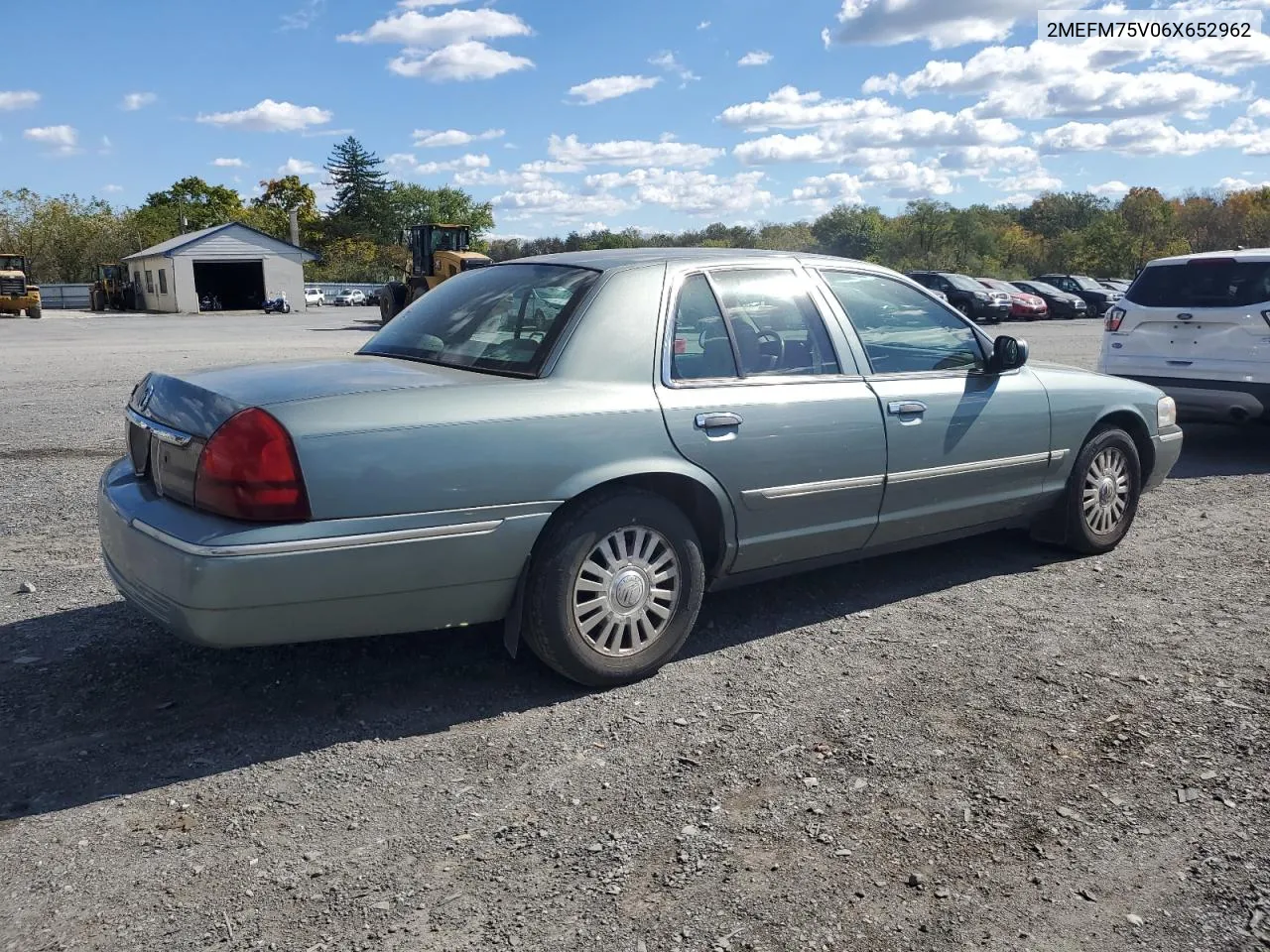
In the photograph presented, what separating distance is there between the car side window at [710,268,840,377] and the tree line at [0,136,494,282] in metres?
75.7

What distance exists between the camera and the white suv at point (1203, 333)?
8.55m

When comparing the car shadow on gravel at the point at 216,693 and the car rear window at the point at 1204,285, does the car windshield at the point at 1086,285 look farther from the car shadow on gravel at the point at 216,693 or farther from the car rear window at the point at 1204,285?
the car shadow on gravel at the point at 216,693

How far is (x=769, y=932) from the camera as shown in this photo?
2617mm

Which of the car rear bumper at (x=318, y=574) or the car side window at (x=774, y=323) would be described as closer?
the car rear bumper at (x=318, y=574)

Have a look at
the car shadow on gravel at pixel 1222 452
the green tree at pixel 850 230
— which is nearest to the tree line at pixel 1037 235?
the green tree at pixel 850 230

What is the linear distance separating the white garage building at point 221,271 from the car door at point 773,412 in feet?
184

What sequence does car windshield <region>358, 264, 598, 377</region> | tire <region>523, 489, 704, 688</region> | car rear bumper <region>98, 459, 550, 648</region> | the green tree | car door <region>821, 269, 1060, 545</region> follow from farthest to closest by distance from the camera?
the green tree < car door <region>821, 269, 1060, 545</region> < car windshield <region>358, 264, 598, 377</region> < tire <region>523, 489, 704, 688</region> < car rear bumper <region>98, 459, 550, 648</region>

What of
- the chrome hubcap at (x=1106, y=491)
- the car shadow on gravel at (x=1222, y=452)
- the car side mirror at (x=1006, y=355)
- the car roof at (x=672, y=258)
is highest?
the car roof at (x=672, y=258)

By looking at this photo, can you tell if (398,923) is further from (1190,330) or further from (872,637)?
(1190,330)

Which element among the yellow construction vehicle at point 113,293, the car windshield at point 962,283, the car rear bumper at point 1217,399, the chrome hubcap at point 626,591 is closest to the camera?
the chrome hubcap at point 626,591

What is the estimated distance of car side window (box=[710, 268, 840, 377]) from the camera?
14.6ft

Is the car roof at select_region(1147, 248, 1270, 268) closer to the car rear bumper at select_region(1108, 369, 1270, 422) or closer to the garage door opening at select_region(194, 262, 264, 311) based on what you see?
the car rear bumper at select_region(1108, 369, 1270, 422)

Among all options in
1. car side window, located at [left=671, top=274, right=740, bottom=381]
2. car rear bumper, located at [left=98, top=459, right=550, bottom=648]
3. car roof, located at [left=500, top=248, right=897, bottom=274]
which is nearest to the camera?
car rear bumper, located at [left=98, top=459, right=550, bottom=648]

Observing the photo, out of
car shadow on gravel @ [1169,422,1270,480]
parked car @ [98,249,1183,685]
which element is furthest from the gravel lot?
car shadow on gravel @ [1169,422,1270,480]
